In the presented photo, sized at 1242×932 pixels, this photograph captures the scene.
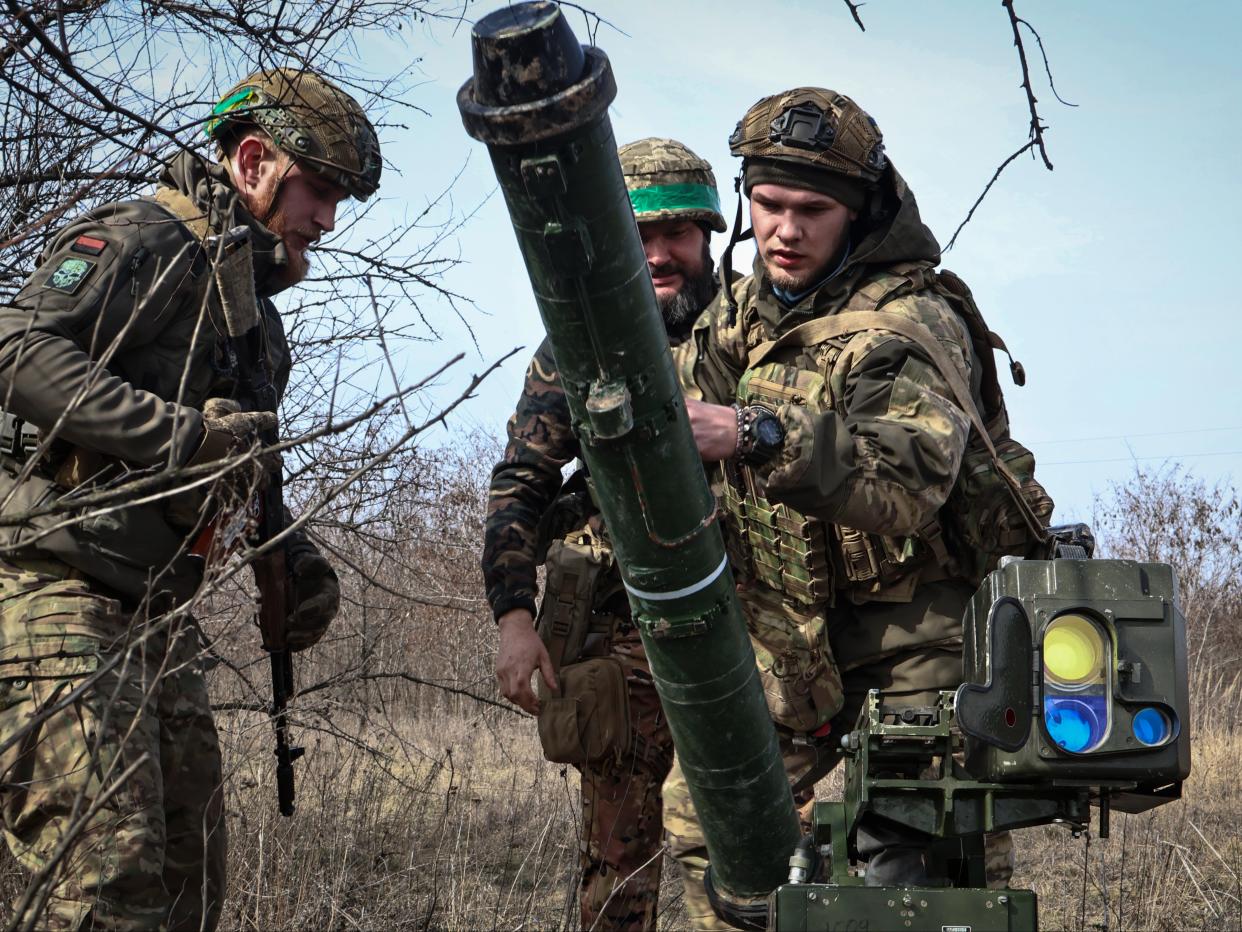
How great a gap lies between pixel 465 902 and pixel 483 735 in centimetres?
492

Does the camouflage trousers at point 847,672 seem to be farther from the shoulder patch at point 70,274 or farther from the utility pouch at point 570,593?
the shoulder patch at point 70,274

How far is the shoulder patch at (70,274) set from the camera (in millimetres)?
3736

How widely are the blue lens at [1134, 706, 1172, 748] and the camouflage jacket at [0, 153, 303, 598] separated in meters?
2.29

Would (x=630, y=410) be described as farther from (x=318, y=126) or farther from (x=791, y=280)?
(x=318, y=126)

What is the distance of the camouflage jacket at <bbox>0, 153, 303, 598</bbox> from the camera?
3.62 metres

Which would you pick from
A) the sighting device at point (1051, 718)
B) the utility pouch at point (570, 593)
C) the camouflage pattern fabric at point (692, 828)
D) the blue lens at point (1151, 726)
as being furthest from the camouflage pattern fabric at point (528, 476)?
the blue lens at point (1151, 726)

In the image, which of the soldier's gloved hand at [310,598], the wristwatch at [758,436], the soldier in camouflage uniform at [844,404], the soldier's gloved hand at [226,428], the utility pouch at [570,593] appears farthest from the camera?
the utility pouch at [570,593]

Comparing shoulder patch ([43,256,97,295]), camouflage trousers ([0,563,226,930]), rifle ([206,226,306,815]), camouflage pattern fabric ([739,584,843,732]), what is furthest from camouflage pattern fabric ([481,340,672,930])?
shoulder patch ([43,256,97,295])

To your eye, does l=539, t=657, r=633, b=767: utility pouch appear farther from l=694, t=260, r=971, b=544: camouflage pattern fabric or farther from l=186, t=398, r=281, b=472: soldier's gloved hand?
l=186, t=398, r=281, b=472: soldier's gloved hand

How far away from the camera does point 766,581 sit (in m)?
4.42

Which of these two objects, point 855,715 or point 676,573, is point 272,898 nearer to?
point 855,715

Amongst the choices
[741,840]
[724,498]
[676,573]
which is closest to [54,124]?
[724,498]

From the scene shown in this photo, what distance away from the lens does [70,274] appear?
3750 millimetres

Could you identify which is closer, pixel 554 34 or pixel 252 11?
pixel 554 34
